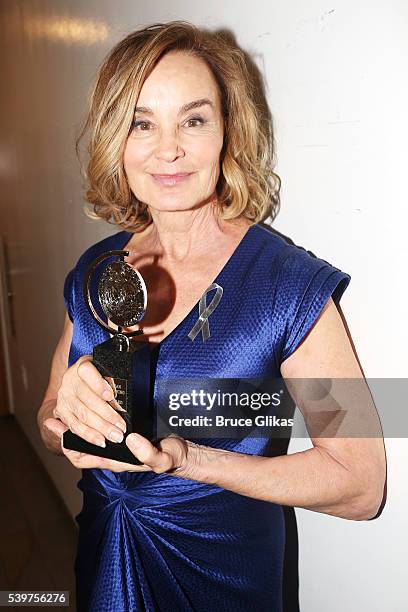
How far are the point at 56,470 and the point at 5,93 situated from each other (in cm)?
218

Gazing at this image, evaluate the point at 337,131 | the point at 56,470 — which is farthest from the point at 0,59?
the point at 337,131

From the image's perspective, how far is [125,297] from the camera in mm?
1077

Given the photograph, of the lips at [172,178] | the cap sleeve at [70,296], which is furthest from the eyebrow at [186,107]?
the cap sleeve at [70,296]

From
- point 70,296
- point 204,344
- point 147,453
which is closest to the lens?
point 147,453

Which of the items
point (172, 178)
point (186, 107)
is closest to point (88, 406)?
point (172, 178)

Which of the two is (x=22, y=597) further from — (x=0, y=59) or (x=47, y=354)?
(x=0, y=59)

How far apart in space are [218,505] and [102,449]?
0.95 feet

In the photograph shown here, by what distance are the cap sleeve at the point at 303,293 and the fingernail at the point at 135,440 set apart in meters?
0.32

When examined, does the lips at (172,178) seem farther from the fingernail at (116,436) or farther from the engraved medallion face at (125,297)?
the fingernail at (116,436)

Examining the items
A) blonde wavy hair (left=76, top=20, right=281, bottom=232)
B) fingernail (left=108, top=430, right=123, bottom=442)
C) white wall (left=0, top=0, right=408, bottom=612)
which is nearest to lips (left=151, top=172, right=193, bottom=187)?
blonde wavy hair (left=76, top=20, right=281, bottom=232)

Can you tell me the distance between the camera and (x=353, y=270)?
1105mm

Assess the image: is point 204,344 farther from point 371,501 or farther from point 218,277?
point 371,501

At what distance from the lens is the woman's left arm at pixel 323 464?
3.48 ft

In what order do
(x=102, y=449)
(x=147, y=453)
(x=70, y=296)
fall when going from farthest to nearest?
(x=70, y=296)
(x=102, y=449)
(x=147, y=453)
